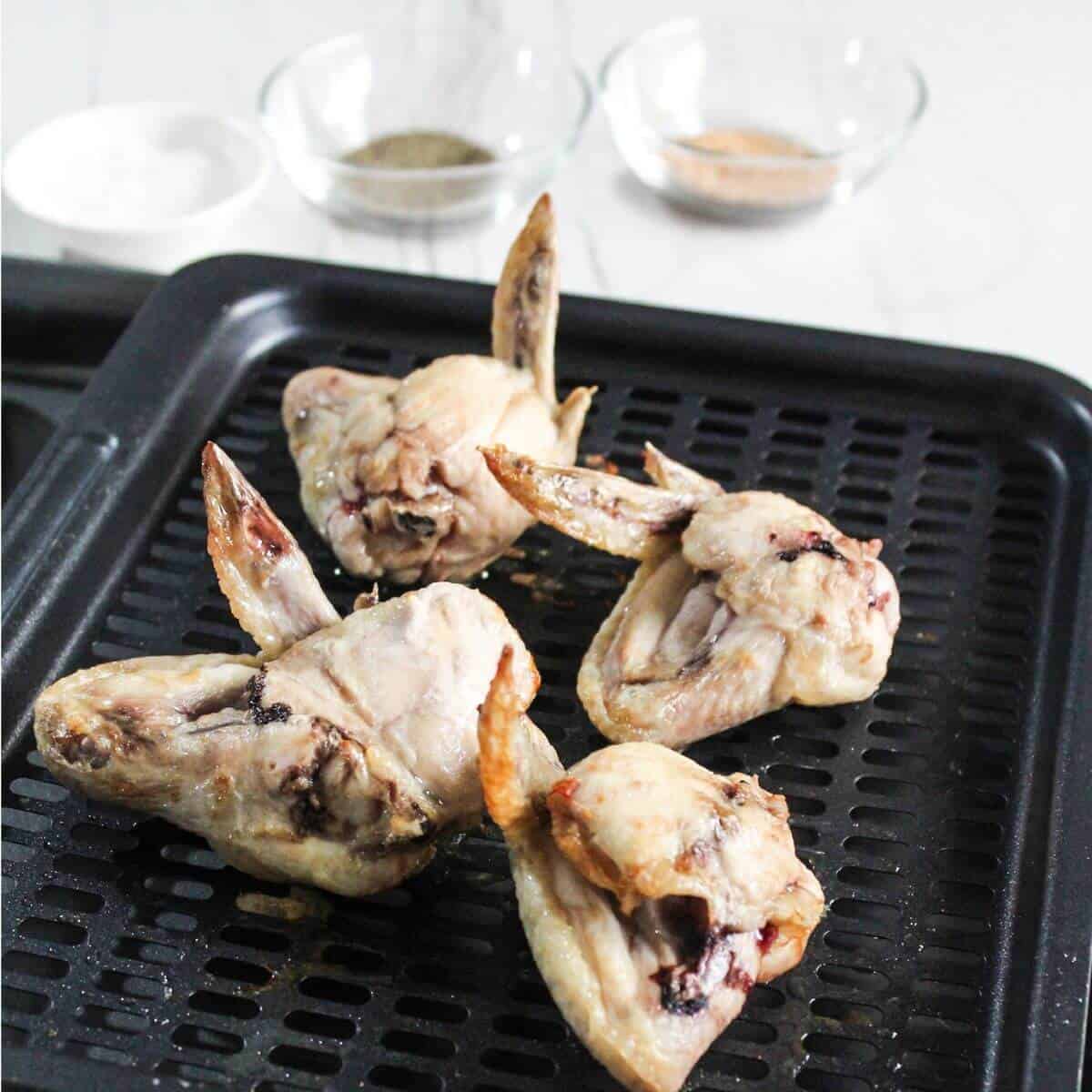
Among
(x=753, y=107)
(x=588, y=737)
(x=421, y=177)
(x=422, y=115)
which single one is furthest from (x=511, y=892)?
(x=753, y=107)

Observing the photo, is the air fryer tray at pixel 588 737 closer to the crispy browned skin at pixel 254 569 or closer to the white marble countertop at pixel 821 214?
the crispy browned skin at pixel 254 569

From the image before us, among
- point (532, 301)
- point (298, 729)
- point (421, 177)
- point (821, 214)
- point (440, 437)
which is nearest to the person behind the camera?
point (298, 729)

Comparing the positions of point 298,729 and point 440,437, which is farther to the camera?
point 440,437

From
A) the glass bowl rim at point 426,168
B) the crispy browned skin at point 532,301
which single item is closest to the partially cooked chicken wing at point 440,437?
the crispy browned skin at point 532,301

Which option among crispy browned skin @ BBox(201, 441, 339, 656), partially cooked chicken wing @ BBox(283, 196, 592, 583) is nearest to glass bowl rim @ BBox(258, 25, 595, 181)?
partially cooked chicken wing @ BBox(283, 196, 592, 583)

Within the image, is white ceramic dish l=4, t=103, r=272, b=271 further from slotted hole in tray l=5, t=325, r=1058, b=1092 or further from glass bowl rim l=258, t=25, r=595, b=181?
slotted hole in tray l=5, t=325, r=1058, b=1092

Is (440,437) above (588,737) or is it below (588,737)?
above

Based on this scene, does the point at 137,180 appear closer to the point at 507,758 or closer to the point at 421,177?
the point at 421,177
